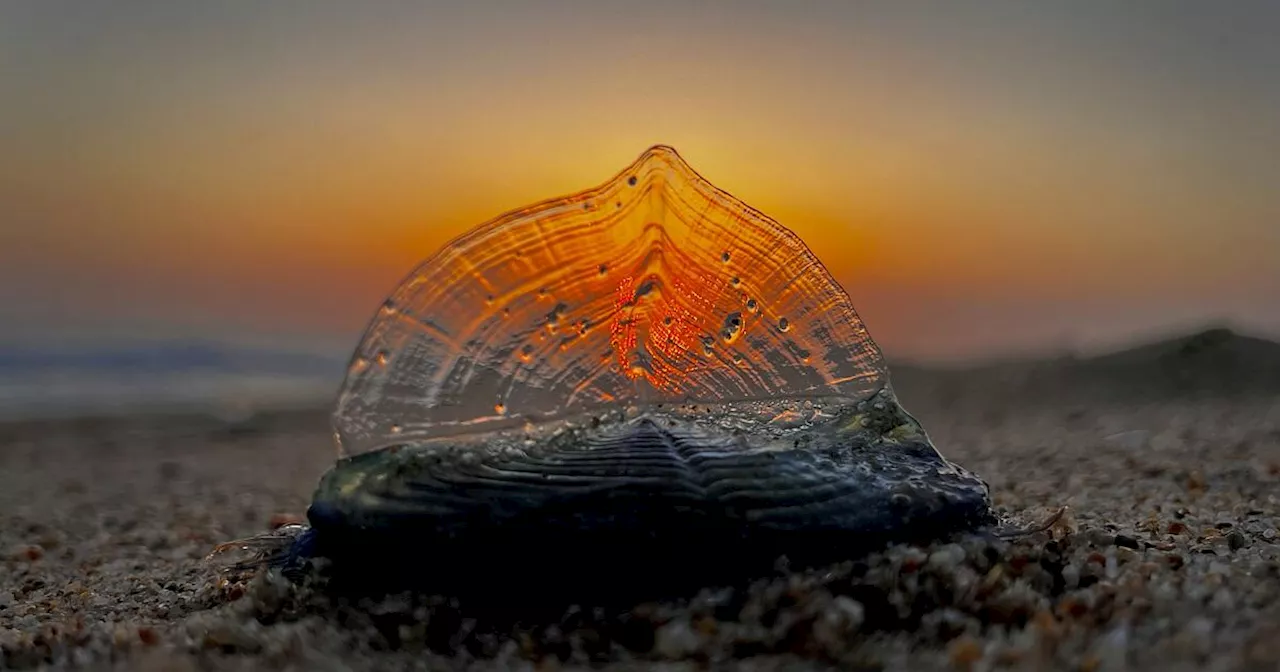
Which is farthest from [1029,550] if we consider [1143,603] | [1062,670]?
[1062,670]

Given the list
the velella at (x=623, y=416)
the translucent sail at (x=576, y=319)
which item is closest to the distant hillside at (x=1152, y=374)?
the velella at (x=623, y=416)

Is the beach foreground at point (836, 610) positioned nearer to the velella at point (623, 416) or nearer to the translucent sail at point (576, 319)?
the velella at point (623, 416)

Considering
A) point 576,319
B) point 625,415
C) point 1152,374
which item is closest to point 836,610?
point 625,415

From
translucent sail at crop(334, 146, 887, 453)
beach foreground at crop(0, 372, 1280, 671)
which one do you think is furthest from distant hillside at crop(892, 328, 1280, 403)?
translucent sail at crop(334, 146, 887, 453)

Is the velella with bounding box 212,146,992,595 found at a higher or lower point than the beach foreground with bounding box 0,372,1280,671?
higher

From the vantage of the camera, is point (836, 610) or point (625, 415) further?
point (625, 415)

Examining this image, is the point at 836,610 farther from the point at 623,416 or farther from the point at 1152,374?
the point at 1152,374

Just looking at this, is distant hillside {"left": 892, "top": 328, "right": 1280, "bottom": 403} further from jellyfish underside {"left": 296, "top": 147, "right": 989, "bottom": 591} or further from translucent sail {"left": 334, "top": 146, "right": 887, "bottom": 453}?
translucent sail {"left": 334, "top": 146, "right": 887, "bottom": 453}

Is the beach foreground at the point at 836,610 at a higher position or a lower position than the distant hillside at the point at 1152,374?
lower
